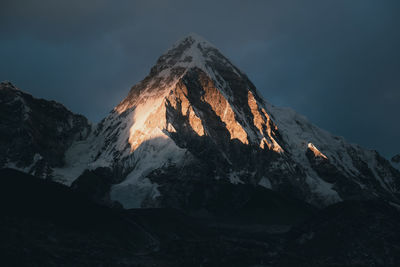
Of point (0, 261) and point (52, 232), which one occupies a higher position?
point (52, 232)

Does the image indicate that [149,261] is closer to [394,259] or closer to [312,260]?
[312,260]

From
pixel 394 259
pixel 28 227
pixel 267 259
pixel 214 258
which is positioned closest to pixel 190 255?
pixel 214 258

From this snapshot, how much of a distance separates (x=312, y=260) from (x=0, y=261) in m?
93.0

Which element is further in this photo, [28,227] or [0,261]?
[28,227]

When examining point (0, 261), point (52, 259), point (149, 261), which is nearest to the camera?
point (0, 261)

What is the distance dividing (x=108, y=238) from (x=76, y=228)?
10149 mm

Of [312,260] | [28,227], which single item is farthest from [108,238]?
[312,260]

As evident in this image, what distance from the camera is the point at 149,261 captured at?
Answer: 7205 inches

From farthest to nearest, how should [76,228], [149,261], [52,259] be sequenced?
[76,228]
[149,261]
[52,259]

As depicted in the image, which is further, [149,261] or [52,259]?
[149,261]

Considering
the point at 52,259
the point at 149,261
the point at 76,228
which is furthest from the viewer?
the point at 76,228

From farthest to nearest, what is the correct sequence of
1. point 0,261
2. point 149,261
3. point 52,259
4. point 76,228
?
point 76,228
point 149,261
point 52,259
point 0,261

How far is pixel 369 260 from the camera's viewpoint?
192750 mm

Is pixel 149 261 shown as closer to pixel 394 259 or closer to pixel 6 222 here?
pixel 6 222
